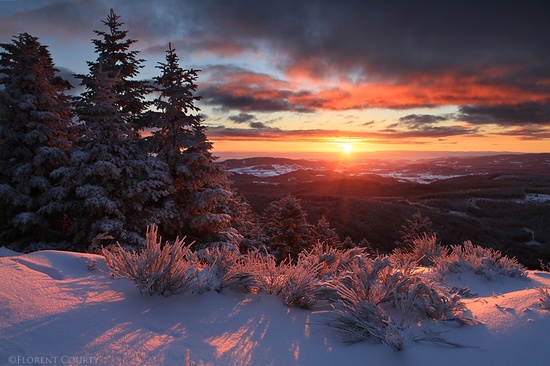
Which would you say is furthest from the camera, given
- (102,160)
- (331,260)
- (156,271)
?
(102,160)

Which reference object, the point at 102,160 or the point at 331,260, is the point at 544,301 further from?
the point at 102,160

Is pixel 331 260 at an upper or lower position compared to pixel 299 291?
lower

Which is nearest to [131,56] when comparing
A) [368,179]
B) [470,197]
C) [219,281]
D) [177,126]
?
→ [177,126]

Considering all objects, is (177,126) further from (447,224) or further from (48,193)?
(447,224)

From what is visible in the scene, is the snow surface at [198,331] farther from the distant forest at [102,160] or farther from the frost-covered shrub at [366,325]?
the distant forest at [102,160]

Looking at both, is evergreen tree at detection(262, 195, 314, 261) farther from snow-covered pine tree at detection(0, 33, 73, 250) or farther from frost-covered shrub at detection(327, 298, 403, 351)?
frost-covered shrub at detection(327, 298, 403, 351)

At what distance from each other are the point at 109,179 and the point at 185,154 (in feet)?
9.32

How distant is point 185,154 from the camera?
11383mm

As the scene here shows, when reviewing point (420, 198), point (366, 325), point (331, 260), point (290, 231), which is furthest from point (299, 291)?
point (420, 198)

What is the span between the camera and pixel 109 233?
9.19 metres

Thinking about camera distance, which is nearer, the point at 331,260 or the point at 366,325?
the point at 366,325

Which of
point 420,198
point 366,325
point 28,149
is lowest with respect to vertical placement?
point 420,198

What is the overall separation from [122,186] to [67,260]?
21.7ft

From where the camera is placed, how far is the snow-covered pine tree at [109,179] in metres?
9.17
